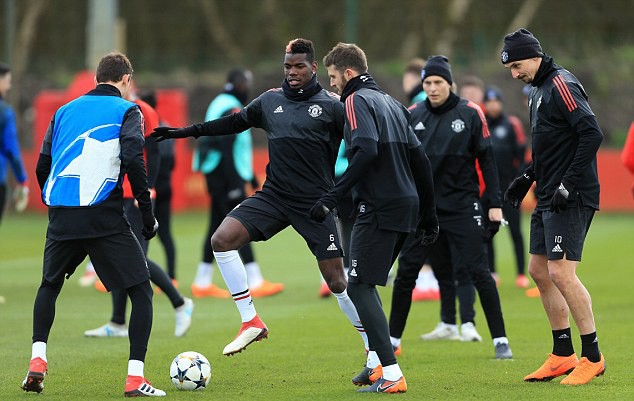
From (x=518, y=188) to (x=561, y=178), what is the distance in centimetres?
64

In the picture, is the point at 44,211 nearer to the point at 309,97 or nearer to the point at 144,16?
the point at 144,16

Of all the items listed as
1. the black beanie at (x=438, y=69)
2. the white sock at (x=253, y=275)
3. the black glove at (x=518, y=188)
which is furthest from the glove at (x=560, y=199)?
the white sock at (x=253, y=275)

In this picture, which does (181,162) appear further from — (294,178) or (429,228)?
(429,228)

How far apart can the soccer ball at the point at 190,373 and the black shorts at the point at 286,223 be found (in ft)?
3.43

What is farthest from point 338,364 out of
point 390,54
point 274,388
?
point 390,54

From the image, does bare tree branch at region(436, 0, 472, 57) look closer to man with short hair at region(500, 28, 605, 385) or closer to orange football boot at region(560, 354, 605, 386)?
man with short hair at region(500, 28, 605, 385)

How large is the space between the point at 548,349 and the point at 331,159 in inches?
103

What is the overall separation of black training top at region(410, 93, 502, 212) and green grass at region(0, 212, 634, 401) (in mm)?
1295

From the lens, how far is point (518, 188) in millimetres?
8555

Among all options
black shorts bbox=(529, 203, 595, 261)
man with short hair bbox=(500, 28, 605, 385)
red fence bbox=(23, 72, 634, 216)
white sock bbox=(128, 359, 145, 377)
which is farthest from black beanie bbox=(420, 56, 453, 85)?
red fence bbox=(23, 72, 634, 216)

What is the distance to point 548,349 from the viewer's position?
972cm

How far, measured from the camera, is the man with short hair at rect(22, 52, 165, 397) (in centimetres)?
757

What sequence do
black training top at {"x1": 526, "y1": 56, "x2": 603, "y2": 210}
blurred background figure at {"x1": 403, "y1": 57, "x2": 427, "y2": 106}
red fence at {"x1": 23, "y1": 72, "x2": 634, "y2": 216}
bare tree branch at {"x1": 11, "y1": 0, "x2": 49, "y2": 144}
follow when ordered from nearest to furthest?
black training top at {"x1": 526, "y1": 56, "x2": 603, "y2": 210} < blurred background figure at {"x1": 403, "y1": 57, "x2": 427, "y2": 106} < red fence at {"x1": 23, "y1": 72, "x2": 634, "y2": 216} < bare tree branch at {"x1": 11, "y1": 0, "x2": 49, "y2": 144}

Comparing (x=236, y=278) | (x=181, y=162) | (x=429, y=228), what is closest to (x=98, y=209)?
(x=236, y=278)
